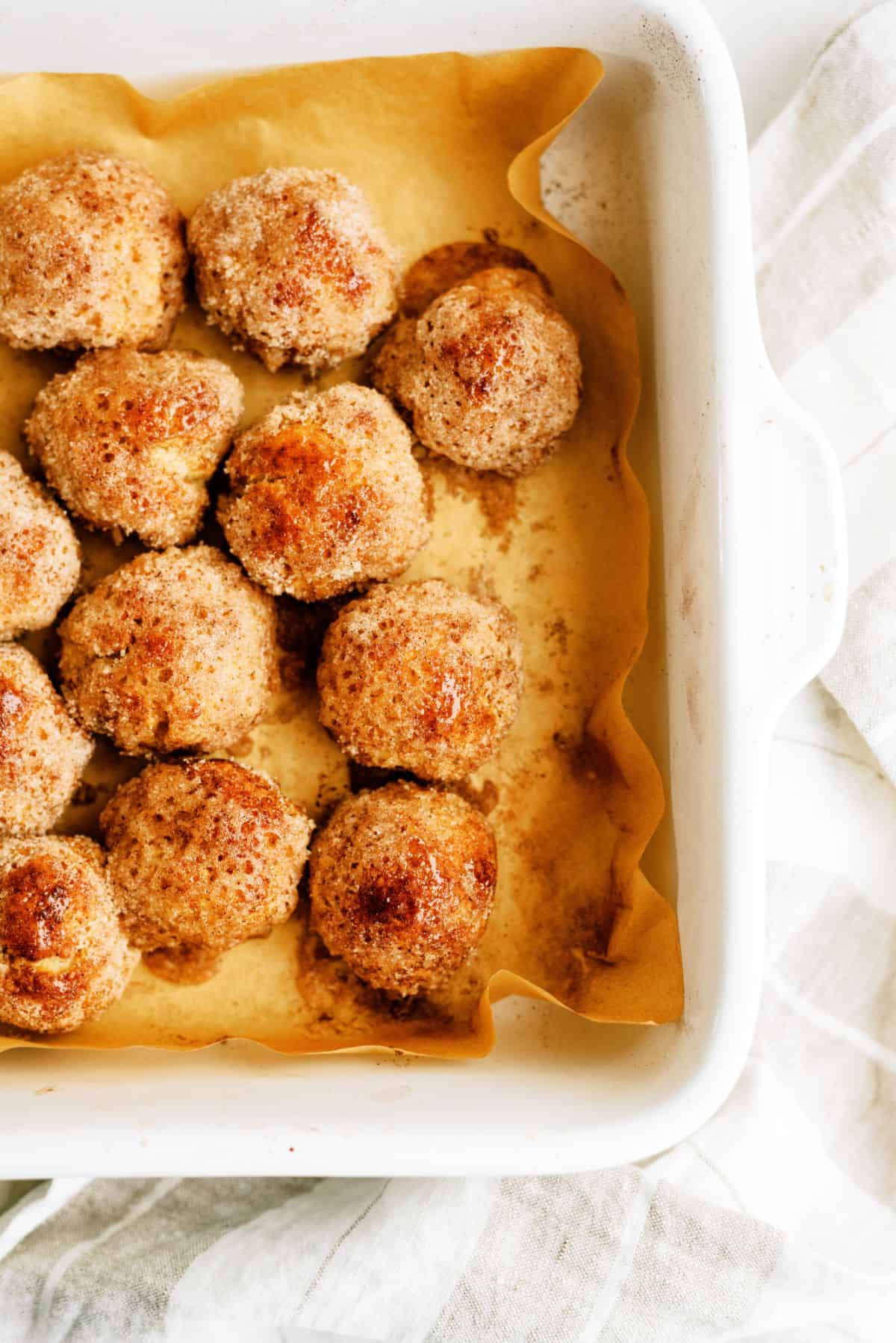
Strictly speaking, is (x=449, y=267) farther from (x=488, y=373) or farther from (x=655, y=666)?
(x=655, y=666)

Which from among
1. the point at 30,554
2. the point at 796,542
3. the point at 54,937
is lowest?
the point at 54,937

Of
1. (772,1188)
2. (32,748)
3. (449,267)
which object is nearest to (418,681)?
(32,748)

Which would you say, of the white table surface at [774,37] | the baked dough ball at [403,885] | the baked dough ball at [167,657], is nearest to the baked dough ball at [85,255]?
the baked dough ball at [167,657]

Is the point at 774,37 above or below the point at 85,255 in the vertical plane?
above

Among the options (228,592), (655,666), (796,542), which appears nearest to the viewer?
(796,542)

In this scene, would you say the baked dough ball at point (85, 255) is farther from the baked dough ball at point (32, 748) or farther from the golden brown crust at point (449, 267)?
the baked dough ball at point (32, 748)

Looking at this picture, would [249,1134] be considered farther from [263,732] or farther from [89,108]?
[89,108]

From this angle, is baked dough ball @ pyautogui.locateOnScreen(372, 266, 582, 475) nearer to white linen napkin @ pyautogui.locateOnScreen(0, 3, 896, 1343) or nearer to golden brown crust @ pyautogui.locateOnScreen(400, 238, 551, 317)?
golden brown crust @ pyautogui.locateOnScreen(400, 238, 551, 317)

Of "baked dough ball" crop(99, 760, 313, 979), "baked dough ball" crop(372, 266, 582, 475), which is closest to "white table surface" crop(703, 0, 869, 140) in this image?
"baked dough ball" crop(372, 266, 582, 475)
